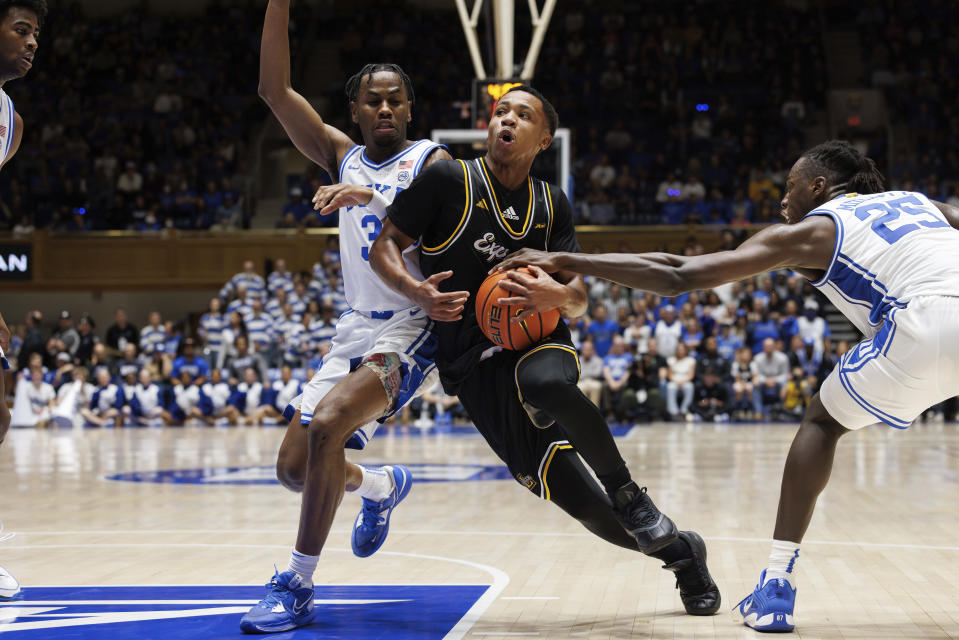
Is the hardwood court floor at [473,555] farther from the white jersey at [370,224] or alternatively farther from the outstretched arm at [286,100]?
the outstretched arm at [286,100]

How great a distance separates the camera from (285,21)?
4.35 metres

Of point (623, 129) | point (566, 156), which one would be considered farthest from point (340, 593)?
point (623, 129)

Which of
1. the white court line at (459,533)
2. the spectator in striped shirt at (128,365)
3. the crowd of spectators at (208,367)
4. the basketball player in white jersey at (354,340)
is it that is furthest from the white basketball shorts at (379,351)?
the spectator in striped shirt at (128,365)

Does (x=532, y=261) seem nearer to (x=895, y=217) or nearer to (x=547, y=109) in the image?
(x=547, y=109)

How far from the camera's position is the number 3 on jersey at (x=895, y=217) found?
3795mm

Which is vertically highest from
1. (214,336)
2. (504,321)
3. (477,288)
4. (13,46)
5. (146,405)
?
(13,46)

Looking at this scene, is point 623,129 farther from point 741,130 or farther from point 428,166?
point 428,166

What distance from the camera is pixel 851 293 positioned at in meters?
3.88

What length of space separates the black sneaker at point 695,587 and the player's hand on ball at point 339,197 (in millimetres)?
1766

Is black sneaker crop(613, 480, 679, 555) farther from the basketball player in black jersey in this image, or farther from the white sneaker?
the white sneaker

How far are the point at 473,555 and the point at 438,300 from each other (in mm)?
1868

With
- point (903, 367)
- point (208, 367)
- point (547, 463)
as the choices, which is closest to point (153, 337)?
point (208, 367)

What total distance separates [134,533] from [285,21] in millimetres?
3215

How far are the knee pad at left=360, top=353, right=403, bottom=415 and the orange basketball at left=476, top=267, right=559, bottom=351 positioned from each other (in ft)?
1.21
